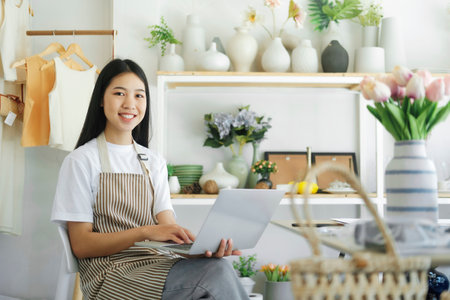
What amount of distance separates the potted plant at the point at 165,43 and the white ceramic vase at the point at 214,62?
134 mm

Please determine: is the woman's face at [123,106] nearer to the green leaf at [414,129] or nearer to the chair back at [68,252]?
the chair back at [68,252]

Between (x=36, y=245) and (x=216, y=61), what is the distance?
157cm

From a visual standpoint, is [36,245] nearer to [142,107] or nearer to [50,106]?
[50,106]

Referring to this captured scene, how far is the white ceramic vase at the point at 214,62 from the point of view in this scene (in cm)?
293

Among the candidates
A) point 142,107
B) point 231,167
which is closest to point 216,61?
point 231,167

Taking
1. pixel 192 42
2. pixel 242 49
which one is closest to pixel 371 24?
pixel 242 49

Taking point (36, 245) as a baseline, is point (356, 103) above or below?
above

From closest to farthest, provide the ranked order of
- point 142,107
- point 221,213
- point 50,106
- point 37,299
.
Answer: point 221,213, point 142,107, point 50,106, point 37,299

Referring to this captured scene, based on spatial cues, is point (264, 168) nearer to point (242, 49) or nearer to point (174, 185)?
point (174, 185)

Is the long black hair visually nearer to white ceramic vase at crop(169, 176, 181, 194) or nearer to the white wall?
white ceramic vase at crop(169, 176, 181, 194)

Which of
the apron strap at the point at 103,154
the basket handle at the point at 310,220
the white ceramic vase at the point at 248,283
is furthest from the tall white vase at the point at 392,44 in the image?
the basket handle at the point at 310,220

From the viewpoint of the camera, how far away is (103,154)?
1790 millimetres

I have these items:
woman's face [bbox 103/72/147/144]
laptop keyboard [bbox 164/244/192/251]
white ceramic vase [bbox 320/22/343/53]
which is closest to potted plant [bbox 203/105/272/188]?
white ceramic vase [bbox 320/22/343/53]

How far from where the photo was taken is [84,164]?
5.66 ft
